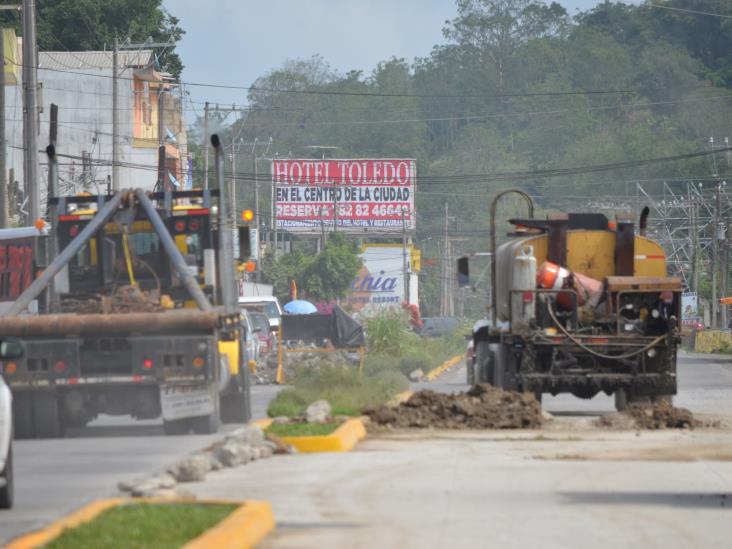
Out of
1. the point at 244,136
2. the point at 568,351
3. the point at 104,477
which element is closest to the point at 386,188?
the point at 244,136

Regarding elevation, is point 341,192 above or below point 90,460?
above

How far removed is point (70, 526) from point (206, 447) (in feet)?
20.8

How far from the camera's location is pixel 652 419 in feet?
62.5

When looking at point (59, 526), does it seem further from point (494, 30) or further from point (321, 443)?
point (494, 30)

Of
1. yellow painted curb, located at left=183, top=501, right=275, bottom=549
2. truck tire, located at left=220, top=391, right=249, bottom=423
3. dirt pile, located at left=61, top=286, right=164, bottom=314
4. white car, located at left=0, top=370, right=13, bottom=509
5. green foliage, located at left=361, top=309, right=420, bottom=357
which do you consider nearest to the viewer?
yellow painted curb, located at left=183, top=501, right=275, bottom=549

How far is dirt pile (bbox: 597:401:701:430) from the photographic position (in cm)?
1892

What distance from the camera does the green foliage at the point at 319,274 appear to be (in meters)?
77.6

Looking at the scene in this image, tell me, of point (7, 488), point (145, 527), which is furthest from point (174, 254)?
point (145, 527)

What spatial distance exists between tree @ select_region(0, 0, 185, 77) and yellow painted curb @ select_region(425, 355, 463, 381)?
29458 mm

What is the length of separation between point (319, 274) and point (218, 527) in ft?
226

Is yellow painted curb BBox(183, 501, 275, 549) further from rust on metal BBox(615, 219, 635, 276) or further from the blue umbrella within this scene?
the blue umbrella

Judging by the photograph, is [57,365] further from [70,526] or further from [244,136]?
[244,136]

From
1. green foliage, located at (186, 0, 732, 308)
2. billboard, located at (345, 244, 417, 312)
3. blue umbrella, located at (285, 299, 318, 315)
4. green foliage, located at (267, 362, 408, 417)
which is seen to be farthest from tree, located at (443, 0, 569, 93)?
green foliage, located at (267, 362, 408, 417)

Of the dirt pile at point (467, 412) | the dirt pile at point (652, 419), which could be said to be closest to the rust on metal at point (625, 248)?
the dirt pile at point (652, 419)
